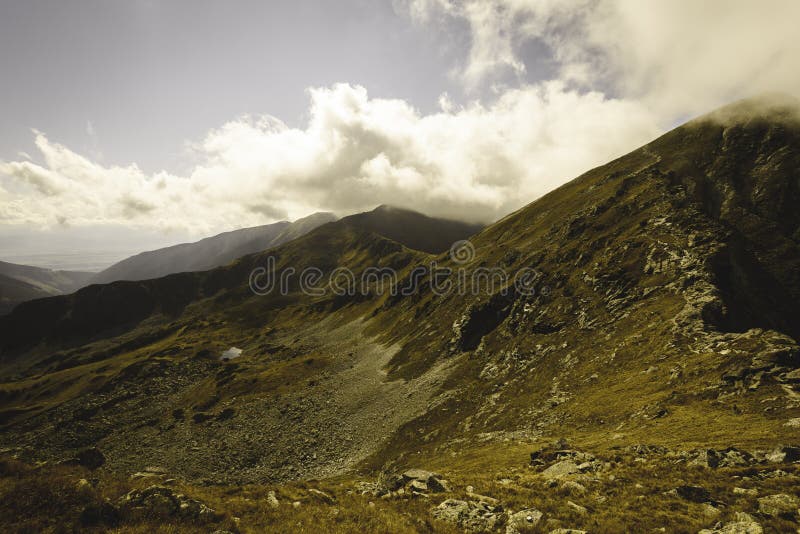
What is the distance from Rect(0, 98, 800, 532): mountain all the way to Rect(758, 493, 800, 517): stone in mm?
72

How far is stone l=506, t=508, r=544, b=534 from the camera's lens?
16.0 metres

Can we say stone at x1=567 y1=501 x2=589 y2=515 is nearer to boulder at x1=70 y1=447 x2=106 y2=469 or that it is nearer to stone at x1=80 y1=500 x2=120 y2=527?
stone at x1=80 y1=500 x2=120 y2=527

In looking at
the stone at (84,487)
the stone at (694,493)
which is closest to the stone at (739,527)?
the stone at (694,493)

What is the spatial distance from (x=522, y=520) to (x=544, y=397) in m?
31.3

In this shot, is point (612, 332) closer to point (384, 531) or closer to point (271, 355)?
point (384, 531)

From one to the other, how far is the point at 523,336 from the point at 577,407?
25156 millimetres

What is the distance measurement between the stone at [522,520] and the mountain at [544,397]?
153 millimetres

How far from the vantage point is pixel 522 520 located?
1659 cm

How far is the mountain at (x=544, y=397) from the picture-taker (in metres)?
17.6

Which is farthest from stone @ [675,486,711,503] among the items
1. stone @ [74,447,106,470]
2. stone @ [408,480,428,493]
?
stone @ [74,447,106,470]

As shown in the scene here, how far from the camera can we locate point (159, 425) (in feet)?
255

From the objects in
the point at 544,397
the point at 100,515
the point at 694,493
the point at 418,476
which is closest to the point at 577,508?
the point at 694,493

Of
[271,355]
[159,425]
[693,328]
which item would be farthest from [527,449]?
[271,355]

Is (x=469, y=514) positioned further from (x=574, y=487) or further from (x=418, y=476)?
(x=418, y=476)
